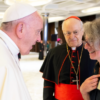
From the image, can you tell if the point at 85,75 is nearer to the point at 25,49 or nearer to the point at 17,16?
the point at 25,49

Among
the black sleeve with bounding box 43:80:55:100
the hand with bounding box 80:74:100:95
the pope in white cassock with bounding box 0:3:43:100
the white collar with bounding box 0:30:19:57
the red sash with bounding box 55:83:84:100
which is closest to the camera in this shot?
the pope in white cassock with bounding box 0:3:43:100

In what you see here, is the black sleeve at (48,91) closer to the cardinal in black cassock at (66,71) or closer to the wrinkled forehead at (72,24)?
the cardinal in black cassock at (66,71)

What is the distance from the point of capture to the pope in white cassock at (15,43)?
0.82 m

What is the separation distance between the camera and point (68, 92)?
5.70ft

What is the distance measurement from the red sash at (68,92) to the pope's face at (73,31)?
56 cm

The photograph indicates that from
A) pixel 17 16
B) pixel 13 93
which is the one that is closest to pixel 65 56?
pixel 17 16

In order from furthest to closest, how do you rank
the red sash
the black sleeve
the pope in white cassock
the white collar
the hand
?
the black sleeve
the red sash
the hand
the white collar
the pope in white cassock

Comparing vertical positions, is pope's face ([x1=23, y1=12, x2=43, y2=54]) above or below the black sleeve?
above

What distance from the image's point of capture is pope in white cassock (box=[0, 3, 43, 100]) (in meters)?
0.82

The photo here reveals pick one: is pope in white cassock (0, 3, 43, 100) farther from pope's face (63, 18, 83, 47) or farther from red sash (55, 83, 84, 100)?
red sash (55, 83, 84, 100)

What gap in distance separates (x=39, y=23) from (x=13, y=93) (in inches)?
25.3

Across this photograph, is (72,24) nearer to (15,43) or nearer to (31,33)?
(31,33)

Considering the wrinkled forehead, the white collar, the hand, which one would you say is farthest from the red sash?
the white collar

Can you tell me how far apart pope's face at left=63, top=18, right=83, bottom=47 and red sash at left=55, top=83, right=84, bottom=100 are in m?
0.56
